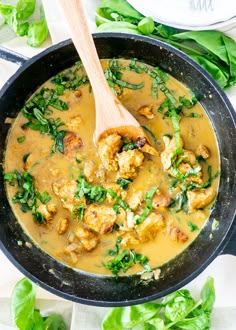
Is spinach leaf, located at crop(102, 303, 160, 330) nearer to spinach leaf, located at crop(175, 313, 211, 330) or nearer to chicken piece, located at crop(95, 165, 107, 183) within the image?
spinach leaf, located at crop(175, 313, 211, 330)

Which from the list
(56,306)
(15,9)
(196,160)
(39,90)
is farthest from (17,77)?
(56,306)

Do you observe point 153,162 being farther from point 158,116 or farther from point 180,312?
point 180,312

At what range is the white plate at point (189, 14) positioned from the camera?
133 inches

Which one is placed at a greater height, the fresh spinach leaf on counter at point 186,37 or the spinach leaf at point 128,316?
the fresh spinach leaf on counter at point 186,37

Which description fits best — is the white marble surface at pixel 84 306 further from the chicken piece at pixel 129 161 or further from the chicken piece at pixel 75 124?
the chicken piece at pixel 129 161

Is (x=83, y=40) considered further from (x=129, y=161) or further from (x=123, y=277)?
(x=123, y=277)

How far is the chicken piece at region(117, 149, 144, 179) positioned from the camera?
3131mm

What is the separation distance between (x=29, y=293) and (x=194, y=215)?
36.5 inches

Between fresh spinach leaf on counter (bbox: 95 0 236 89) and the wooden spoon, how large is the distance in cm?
46

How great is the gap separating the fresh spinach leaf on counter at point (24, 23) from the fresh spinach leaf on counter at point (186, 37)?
0.99 feet

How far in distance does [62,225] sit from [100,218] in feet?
0.63

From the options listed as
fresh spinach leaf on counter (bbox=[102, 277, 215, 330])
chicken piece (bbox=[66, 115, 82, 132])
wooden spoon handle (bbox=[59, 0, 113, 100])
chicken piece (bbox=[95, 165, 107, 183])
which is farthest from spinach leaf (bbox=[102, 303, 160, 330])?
wooden spoon handle (bbox=[59, 0, 113, 100])

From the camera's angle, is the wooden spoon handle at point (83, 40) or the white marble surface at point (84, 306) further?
the white marble surface at point (84, 306)

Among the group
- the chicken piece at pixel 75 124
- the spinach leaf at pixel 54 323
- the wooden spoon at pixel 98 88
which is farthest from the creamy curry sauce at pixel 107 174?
the spinach leaf at pixel 54 323
